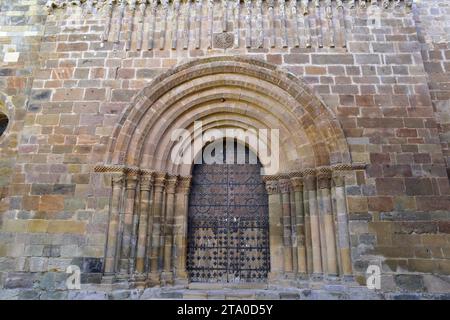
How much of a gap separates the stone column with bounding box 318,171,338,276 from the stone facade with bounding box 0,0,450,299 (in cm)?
3

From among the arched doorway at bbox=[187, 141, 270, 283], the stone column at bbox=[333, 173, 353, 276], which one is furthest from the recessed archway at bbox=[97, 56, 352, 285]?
the arched doorway at bbox=[187, 141, 270, 283]

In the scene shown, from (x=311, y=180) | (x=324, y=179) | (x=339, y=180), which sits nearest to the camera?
(x=339, y=180)

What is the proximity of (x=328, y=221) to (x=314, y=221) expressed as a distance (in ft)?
0.84

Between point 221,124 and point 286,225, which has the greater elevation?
point 221,124

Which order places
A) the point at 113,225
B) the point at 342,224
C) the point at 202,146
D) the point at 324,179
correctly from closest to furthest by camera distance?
the point at 342,224 < the point at 113,225 < the point at 324,179 < the point at 202,146

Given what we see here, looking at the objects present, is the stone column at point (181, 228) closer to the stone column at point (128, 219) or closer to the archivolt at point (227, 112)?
the archivolt at point (227, 112)

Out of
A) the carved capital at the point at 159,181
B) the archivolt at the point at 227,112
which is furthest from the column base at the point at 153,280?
the archivolt at the point at 227,112

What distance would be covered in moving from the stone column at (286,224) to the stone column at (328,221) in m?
0.69

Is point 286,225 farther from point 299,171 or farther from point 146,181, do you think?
point 146,181

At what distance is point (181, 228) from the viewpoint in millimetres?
6750

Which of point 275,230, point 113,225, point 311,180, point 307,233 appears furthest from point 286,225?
point 113,225

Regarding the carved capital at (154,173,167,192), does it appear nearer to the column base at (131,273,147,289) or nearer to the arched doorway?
the arched doorway

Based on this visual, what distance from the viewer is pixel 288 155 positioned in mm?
6867

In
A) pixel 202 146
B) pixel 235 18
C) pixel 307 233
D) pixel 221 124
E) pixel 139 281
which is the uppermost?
pixel 235 18
